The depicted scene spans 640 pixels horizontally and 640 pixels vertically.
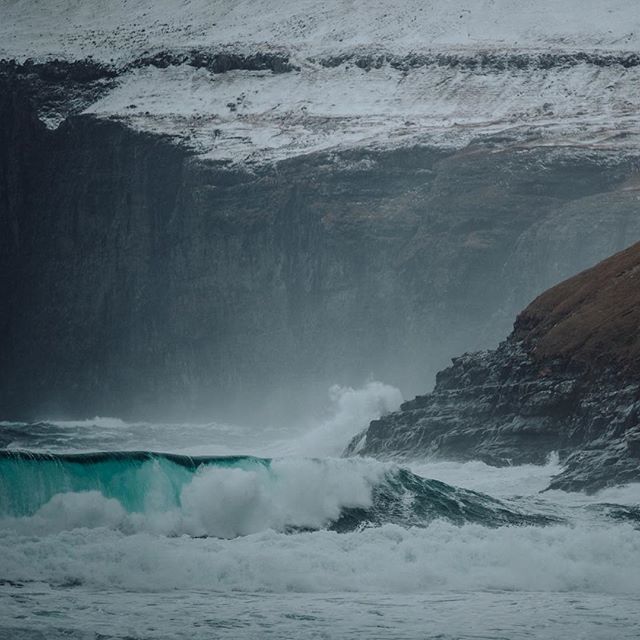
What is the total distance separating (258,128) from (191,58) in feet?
100

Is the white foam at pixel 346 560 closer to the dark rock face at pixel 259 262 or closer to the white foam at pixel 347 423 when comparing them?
the white foam at pixel 347 423

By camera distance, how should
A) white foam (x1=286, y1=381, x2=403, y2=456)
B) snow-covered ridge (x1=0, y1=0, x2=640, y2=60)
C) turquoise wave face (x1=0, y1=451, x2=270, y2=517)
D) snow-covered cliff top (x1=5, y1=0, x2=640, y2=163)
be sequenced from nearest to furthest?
turquoise wave face (x1=0, y1=451, x2=270, y2=517)
white foam (x1=286, y1=381, x2=403, y2=456)
snow-covered cliff top (x1=5, y1=0, x2=640, y2=163)
snow-covered ridge (x1=0, y1=0, x2=640, y2=60)

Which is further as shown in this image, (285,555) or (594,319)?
(594,319)

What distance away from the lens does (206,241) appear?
12312cm

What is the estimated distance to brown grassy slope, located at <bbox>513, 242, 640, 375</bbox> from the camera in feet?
169

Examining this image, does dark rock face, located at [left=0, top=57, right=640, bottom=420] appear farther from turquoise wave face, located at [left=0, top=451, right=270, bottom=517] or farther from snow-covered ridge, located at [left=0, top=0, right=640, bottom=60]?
turquoise wave face, located at [left=0, top=451, right=270, bottom=517]

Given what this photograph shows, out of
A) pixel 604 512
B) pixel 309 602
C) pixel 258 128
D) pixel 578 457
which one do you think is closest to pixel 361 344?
pixel 258 128

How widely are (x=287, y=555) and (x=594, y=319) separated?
104 ft

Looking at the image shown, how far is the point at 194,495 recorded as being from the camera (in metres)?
29.3

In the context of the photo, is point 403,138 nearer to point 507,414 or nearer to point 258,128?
point 258,128

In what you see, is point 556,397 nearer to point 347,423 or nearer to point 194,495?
point 194,495

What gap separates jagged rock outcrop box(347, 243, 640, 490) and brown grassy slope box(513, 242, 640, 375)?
0.07 metres

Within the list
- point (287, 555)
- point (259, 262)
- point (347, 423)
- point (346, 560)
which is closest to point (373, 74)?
point (259, 262)

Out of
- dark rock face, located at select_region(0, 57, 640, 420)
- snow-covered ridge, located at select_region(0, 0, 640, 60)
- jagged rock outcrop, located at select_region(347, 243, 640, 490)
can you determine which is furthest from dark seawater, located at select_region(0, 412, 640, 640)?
snow-covered ridge, located at select_region(0, 0, 640, 60)
